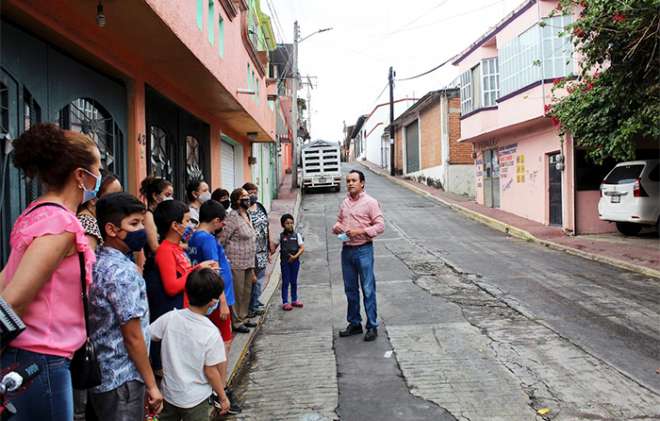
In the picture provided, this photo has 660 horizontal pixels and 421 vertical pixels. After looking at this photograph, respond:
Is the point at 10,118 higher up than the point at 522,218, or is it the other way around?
the point at 10,118

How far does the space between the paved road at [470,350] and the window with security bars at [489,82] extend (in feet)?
34.2

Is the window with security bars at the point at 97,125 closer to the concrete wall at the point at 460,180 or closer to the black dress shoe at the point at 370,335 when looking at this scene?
the black dress shoe at the point at 370,335

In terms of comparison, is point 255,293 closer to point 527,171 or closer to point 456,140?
point 527,171

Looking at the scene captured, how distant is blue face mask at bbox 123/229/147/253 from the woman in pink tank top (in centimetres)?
38

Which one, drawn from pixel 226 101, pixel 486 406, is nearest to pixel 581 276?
pixel 486 406

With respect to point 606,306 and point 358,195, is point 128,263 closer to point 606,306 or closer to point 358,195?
point 358,195

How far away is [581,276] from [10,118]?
8647 mm

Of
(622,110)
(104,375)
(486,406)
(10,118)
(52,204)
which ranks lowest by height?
(486,406)

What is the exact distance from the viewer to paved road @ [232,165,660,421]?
4.00 meters

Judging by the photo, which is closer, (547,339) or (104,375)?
(104,375)

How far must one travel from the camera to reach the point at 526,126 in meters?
16.9

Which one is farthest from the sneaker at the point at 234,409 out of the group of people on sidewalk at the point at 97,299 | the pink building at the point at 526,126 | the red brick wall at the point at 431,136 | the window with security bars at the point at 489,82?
the red brick wall at the point at 431,136

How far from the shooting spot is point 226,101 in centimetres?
940

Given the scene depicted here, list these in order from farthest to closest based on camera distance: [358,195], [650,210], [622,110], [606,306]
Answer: [650,210], [622,110], [606,306], [358,195]
